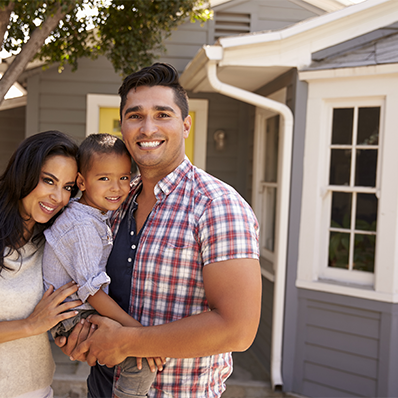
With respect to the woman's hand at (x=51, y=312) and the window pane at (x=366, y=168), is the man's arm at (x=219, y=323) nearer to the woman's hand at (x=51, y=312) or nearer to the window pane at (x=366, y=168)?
the woman's hand at (x=51, y=312)

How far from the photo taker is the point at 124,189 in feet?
5.98

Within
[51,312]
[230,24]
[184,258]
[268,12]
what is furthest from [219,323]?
[268,12]

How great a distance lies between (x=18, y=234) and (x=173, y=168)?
694 millimetres

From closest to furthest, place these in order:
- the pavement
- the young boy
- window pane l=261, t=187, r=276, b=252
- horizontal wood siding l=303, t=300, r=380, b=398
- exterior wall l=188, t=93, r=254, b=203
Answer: the young boy
horizontal wood siding l=303, t=300, r=380, b=398
the pavement
window pane l=261, t=187, r=276, b=252
exterior wall l=188, t=93, r=254, b=203

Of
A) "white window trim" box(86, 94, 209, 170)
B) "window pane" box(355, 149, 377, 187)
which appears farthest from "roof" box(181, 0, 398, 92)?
"white window trim" box(86, 94, 209, 170)

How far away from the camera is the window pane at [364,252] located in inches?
139

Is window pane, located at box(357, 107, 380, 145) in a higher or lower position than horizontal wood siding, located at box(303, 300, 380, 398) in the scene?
higher

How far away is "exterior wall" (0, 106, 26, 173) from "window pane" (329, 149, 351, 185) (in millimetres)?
4150

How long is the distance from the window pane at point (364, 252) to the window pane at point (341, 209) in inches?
6.3

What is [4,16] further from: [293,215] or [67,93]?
[293,215]

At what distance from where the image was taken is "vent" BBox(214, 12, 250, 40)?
493cm

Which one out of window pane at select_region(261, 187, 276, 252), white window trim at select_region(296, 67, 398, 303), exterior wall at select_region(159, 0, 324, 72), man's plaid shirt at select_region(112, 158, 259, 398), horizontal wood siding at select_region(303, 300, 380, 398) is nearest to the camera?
man's plaid shirt at select_region(112, 158, 259, 398)

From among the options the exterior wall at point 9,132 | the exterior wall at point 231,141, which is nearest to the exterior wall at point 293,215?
the exterior wall at point 231,141

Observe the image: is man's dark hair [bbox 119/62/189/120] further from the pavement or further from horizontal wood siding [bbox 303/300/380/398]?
the pavement
